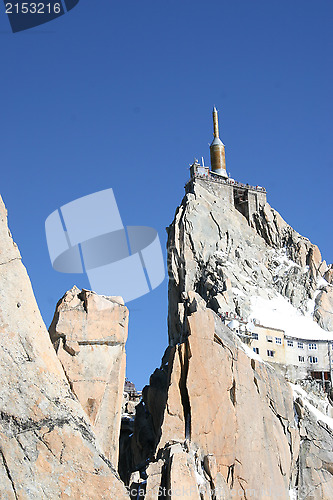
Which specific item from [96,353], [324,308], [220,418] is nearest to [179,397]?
[220,418]

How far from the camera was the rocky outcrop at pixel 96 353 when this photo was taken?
65.7 meters

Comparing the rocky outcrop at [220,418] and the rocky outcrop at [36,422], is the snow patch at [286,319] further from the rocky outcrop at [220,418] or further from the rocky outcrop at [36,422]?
the rocky outcrop at [36,422]

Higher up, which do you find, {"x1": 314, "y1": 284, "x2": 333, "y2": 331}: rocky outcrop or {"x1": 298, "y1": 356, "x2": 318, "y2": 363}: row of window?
{"x1": 314, "y1": 284, "x2": 333, "y2": 331}: rocky outcrop

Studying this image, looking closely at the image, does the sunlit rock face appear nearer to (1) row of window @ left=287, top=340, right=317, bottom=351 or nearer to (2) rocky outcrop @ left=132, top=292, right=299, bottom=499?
(2) rocky outcrop @ left=132, top=292, right=299, bottom=499

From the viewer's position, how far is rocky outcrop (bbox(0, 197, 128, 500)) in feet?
149

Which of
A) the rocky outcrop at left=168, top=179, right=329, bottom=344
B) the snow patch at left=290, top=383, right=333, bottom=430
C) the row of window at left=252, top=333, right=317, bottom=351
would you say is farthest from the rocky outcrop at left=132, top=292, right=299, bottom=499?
the rocky outcrop at left=168, top=179, right=329, bottom=344

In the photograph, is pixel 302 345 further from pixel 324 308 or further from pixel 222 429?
pixel 222 429

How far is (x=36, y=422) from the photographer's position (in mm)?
47188

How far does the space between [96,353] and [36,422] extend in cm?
2150

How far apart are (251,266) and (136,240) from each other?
35.9 meters

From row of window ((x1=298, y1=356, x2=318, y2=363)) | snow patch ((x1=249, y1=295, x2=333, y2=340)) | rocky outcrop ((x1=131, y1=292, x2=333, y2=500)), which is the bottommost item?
rocky outcrop ((x1=131, y1=292, x2=333, y2=500))

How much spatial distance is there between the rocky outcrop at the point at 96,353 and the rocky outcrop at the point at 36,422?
1503 cm

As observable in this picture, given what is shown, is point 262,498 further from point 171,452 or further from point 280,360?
point 280,360

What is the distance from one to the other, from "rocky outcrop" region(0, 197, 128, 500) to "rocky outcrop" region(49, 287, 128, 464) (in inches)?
592
